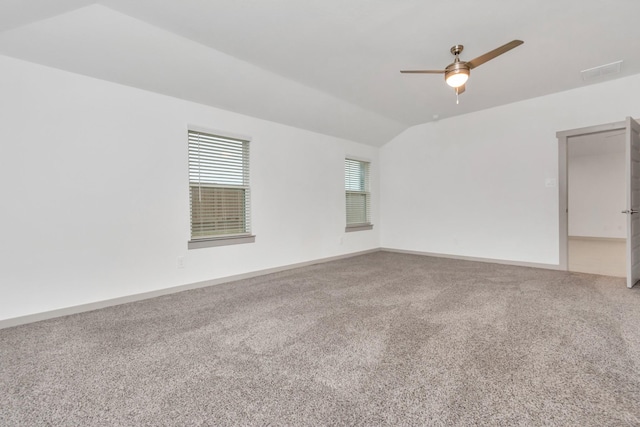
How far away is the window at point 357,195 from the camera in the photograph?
19.7 ft

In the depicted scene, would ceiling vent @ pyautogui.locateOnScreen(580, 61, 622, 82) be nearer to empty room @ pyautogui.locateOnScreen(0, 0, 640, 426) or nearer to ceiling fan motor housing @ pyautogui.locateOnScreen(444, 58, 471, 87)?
empty room @ pyautogui.locateOnScreen(0, 0, 640, 426)

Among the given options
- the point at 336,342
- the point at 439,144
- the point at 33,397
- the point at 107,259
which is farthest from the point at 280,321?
the point at 439,144

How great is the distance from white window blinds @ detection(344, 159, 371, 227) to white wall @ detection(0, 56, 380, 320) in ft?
7.15

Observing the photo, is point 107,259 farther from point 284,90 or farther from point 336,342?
point 284,90

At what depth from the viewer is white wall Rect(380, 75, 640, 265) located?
4.29 meters

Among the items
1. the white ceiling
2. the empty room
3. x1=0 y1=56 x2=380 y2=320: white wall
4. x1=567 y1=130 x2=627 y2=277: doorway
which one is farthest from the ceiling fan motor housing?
x1=567 y1=130 x2=627 y2=277: doorway

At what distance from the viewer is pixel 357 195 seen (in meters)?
6.24

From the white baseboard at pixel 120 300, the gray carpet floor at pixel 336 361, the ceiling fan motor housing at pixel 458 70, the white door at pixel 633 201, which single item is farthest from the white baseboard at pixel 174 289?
the ceiling fan motor housing at pixel 458 70

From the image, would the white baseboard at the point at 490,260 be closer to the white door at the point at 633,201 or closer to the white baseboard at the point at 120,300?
the white door at the point at 633,201

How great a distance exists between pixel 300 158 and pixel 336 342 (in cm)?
344

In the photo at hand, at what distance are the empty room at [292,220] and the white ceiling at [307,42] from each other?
0.08 feet

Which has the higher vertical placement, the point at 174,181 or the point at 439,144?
the point at 439,144

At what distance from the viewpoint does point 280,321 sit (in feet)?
8.58

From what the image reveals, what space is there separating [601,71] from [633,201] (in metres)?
1.67
